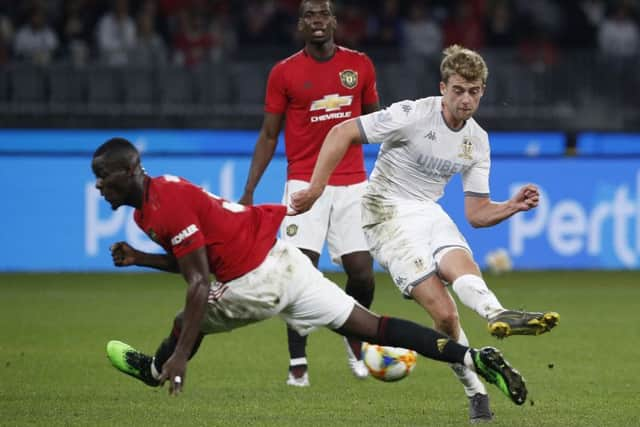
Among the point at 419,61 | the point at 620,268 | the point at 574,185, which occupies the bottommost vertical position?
the point at 620,268

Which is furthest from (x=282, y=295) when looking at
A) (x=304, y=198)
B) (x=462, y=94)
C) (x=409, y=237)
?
(x=462, y=94)

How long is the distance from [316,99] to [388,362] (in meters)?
2.01

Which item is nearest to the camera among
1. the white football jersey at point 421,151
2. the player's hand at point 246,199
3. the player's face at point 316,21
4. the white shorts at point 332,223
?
the white football jersey at point 421,151

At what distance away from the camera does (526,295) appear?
13.1m

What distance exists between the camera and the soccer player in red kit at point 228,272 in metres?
5.78

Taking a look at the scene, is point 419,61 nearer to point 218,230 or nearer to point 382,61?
point 382,61

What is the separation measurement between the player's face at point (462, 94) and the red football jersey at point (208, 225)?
45.4 inches

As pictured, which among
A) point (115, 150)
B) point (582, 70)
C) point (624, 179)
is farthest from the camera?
point (582, 70)

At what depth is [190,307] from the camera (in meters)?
5.79

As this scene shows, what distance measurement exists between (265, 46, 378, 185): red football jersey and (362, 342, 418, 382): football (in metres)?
1.61

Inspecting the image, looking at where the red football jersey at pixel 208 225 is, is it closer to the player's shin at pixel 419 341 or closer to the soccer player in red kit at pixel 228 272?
the soccer player in red kit at pixel 228 272

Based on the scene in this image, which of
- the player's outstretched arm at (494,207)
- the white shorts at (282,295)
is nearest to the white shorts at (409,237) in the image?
the player's outstretched arm at (494,207)

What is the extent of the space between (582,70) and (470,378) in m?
13.1

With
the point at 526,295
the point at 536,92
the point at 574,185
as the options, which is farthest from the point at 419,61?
the point at 526,295
